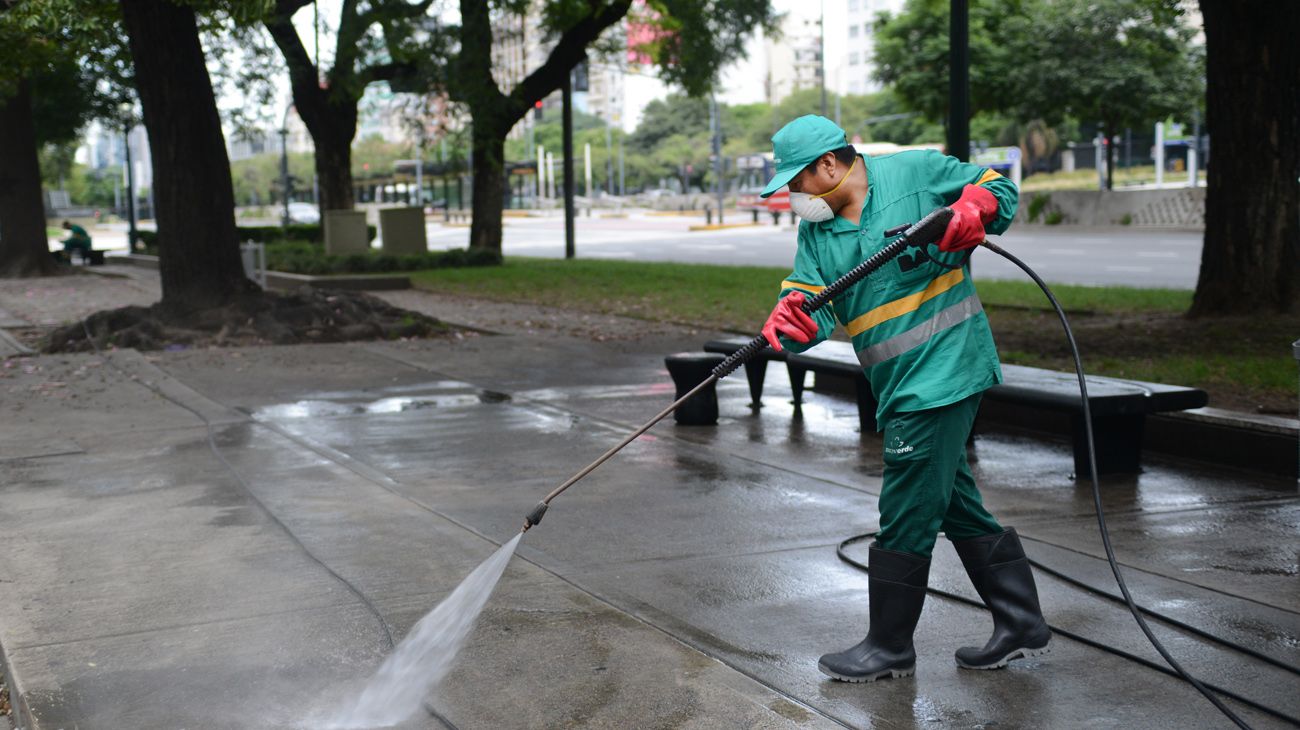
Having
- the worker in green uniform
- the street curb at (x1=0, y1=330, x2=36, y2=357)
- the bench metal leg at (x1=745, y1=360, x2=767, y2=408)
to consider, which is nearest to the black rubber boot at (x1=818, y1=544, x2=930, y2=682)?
the worker in green uniform

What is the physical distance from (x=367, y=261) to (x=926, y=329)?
22.5 metres

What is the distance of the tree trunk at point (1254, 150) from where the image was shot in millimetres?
11828

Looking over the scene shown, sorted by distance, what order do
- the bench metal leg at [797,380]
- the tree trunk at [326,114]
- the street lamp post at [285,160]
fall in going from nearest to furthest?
the bench metal leg at [797,380], the tree trunk at [326,114], the street lamp post at [285,160]

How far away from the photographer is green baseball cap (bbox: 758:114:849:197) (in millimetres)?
4098

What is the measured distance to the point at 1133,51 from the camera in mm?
43062

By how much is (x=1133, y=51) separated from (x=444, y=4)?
24542mm

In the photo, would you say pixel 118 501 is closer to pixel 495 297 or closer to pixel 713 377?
pixel 713 377

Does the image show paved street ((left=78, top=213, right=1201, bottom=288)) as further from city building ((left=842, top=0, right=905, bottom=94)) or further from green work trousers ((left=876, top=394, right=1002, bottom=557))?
city building ((left=842, top=0, right=905, bottom=94))

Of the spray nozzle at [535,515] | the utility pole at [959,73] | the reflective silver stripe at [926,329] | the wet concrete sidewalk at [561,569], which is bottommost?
the wet concrete sidewalk at [561,569]

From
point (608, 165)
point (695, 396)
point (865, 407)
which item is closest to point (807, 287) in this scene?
point (865, 407)

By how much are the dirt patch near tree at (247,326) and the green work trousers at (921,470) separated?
1093 cm

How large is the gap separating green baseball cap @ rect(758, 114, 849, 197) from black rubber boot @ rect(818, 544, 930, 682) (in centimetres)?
118

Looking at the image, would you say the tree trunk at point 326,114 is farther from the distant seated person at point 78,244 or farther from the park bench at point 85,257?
the distant seated person at point 78,244

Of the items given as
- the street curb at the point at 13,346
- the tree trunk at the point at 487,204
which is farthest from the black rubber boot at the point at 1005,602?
the tree trunk at the point at 487,204
